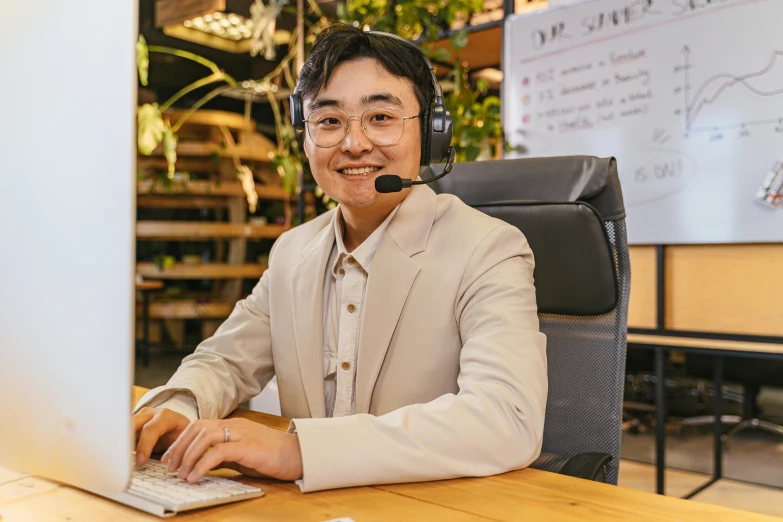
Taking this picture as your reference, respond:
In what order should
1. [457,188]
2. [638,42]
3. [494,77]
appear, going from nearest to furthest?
[457,188]
[638,42]
[494,77]

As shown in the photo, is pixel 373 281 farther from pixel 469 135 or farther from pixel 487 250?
pixel 469 135

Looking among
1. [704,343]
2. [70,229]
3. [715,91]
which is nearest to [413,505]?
[70,229]


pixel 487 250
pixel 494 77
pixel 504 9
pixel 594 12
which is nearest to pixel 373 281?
pixel 487 250

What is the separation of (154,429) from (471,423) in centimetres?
40

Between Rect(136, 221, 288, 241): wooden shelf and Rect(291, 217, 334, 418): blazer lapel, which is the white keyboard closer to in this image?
Rect(291, 217, 334, 418): blazer lapel

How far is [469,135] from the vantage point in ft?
9.26

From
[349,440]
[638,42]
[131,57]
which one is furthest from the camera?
[638,42]

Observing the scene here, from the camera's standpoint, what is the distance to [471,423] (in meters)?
0.83

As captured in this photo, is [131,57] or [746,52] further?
[746,52]

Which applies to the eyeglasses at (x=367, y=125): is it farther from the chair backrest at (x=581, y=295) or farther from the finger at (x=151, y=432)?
the finger at (x=151, y=432)

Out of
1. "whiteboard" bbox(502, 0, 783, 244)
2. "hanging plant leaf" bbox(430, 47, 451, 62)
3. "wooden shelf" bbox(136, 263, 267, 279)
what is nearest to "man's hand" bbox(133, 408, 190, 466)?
"whiteboard" bbox(502, 0, 783, 244)

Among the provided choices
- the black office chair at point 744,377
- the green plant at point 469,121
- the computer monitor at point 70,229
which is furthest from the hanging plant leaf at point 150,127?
the computer monitor at point 70,229

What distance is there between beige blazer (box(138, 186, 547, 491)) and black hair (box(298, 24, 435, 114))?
216mm

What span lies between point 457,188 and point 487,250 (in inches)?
12.9
